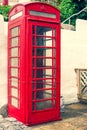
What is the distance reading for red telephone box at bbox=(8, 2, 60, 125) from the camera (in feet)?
17.9

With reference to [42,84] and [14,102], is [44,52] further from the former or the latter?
[14,102]

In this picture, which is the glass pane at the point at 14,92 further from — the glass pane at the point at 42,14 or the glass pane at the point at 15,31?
the glass pane at the point at 42,14

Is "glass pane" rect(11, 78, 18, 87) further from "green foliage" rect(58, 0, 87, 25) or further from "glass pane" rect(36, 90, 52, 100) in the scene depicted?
"green foliage" rect(58, 0, 87, 25)

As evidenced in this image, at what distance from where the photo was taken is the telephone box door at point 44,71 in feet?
18.2

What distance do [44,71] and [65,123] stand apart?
1231 millimetres

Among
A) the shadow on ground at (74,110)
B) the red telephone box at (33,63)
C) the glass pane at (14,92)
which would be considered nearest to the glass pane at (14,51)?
the red telephone box at (33,63)

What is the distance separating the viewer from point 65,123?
19.1 feet

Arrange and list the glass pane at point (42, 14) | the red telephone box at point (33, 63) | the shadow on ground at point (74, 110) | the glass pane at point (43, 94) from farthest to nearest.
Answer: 1. the shadow on ground at point (74, 110)
2. the glass pane at point (43, 94)
3. the glass pane at point (42, 14)
4. the red telephone box at point (33, 63)

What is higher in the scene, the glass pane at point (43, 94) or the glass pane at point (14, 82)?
the glass pane at point (14, 82)

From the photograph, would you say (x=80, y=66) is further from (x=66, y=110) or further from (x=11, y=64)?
(x=11, y=64)

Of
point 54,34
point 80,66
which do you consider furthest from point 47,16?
point 80,66

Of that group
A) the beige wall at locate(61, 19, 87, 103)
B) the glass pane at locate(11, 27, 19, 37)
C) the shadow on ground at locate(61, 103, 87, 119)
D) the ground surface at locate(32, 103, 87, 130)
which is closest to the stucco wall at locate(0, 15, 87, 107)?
the beige wall at locate(61, 19, 87, 103)

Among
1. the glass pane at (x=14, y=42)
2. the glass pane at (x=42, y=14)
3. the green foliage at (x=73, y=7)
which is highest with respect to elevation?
the green foliage at (x=73, y=7)

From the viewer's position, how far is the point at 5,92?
623cm
